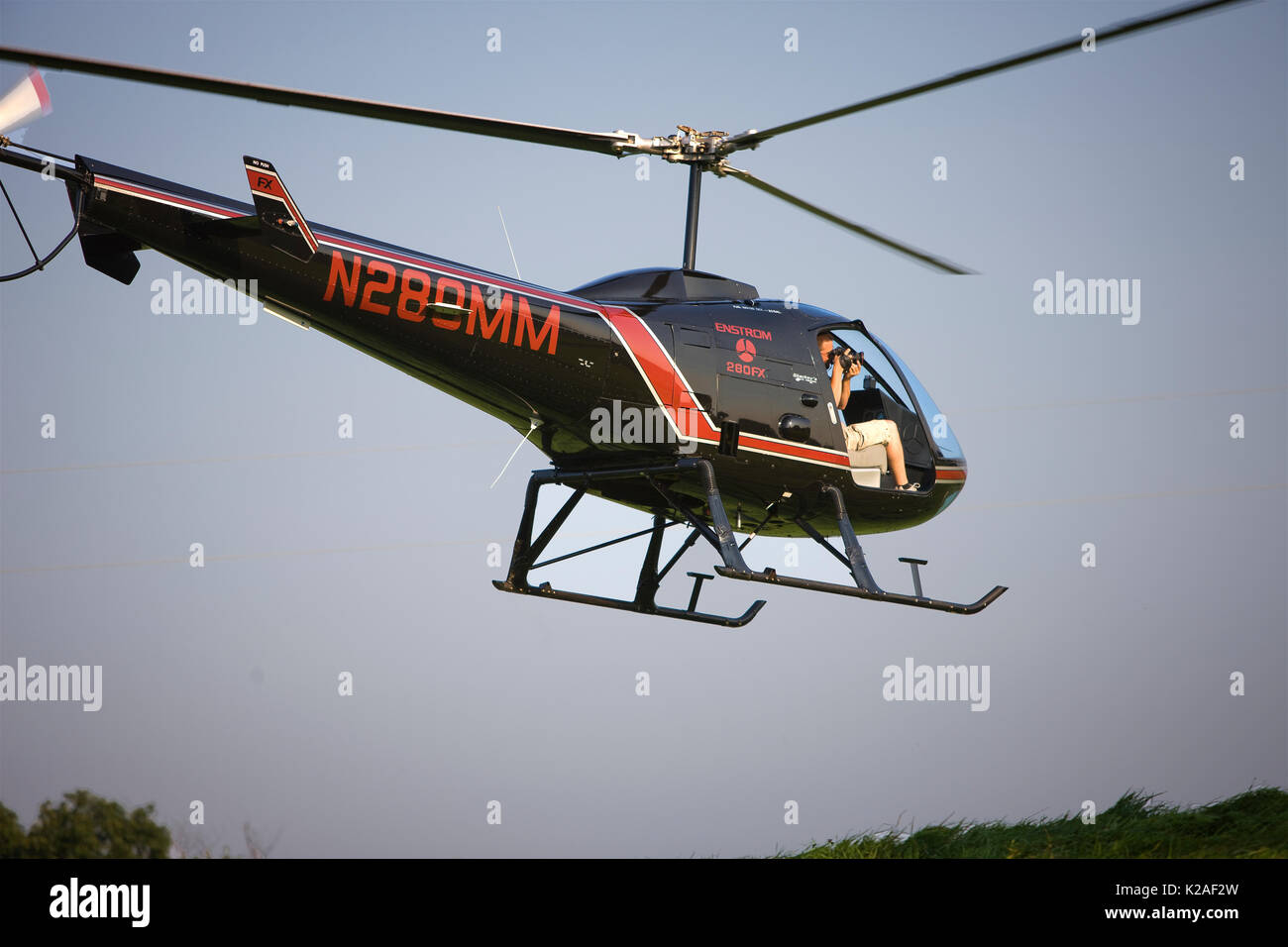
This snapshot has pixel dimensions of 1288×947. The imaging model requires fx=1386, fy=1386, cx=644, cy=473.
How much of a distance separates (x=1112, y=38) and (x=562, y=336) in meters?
5.35

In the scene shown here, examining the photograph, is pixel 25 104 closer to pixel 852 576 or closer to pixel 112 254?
pixel 112 254

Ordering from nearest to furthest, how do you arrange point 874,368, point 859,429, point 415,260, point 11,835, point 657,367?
point 415,260 → point 657,367 → point 859,429 → point 874,368 → point 11,835

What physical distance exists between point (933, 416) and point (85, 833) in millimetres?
15671

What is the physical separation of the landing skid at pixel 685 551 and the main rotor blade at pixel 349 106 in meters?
3.15

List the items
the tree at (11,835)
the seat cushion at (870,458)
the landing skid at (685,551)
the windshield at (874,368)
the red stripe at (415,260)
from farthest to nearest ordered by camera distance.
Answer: the tree at (11,835) → the windshield at (874,368) → the seat cushion at (870,458) → the landing skid at (685,551) → the red stripe at (415,260)

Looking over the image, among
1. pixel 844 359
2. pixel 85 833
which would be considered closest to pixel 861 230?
pixel 844 359

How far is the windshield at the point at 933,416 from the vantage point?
15047 mm

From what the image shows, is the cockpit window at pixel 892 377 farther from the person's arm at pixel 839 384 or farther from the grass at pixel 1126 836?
the grass at pixel 1126 836

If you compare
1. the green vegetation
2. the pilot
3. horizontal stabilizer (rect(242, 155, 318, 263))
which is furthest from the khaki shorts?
the green vegetation

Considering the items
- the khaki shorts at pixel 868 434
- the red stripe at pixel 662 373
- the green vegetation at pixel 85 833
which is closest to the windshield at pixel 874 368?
the khaki shorts at pixel 868 434

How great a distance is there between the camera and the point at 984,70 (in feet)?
38.2

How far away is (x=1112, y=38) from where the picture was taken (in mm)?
10969
